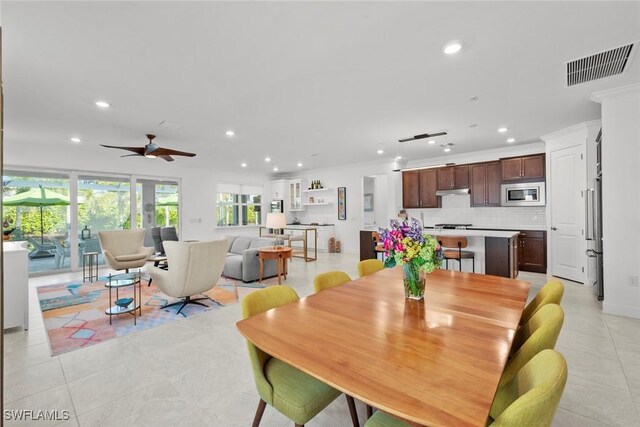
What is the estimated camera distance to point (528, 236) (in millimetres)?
5812

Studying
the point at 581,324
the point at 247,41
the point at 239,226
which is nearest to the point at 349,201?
the point at 239,226

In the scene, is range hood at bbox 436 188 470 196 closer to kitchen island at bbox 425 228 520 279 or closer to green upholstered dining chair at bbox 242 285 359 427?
kitchen island at bbox 425 228 520 279

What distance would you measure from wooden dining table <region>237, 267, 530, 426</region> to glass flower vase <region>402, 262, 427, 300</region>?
6cm

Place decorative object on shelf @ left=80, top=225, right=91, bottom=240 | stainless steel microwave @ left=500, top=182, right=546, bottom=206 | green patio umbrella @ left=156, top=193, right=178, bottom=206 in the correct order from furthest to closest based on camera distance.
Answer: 1. green patio umbrella @ left=156, top=193, right=178, bottom=206
2. decorative object on shelf @ left=80, top=225, right=91, bottom=240
3. stainless steel microwave @ left=500, top=182, right=546, bottom=206

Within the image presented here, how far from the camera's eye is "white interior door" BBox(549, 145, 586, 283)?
4.84 metres

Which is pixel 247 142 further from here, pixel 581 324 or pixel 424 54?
pixel 581 324

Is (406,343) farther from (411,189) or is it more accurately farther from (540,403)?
(411,189)

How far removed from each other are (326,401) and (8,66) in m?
3.97

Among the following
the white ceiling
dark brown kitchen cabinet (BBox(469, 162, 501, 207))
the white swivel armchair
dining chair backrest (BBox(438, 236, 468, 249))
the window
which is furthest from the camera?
the window

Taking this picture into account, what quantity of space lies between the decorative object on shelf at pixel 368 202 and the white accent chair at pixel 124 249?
18.4 ft

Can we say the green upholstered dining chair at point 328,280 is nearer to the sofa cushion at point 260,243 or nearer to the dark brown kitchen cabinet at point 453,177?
the sofa cushion at point 260,243

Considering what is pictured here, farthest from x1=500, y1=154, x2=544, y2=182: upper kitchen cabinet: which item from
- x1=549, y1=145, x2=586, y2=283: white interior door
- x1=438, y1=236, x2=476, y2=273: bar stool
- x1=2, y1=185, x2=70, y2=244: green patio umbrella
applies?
x1=2, y1=185, x2=70, y2=244: green patio umbrella

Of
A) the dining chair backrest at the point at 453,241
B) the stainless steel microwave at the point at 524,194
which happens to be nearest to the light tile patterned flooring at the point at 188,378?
the dining chair backrest at the point at 453,241

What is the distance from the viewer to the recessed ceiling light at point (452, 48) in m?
2.43
